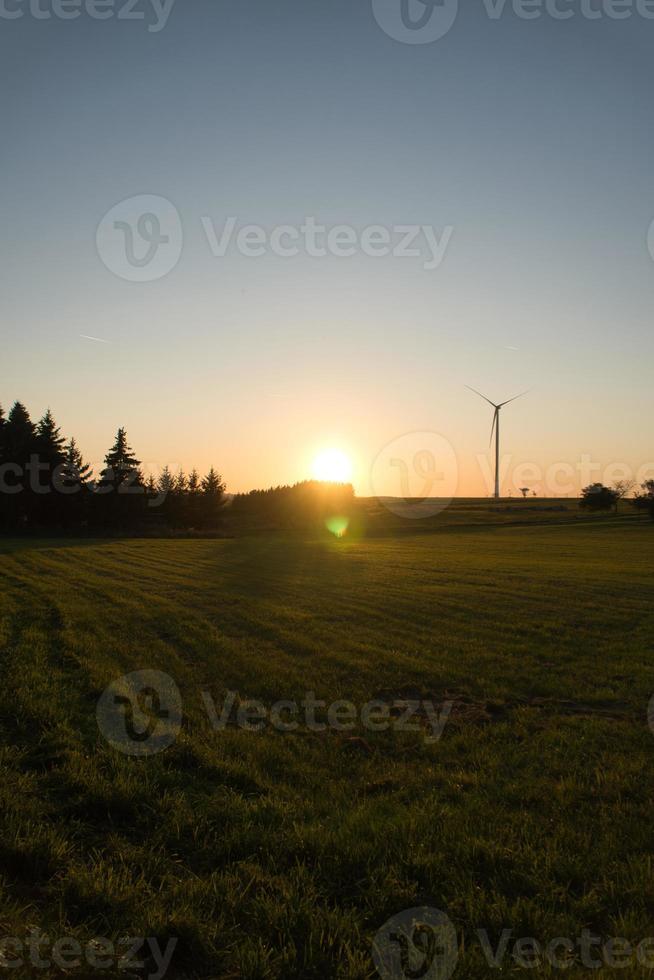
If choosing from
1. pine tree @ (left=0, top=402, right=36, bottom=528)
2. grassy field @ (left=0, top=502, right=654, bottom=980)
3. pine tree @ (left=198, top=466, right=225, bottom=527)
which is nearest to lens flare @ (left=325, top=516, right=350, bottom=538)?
pine tree @ (left=198, top=466, right=225, bottom=527)

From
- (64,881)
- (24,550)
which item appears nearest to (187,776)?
(64,881)

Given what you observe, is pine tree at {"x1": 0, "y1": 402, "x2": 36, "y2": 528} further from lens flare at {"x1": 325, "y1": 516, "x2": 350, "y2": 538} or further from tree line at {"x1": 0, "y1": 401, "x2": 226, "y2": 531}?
lens flare at {"x1": 325, "y1": 516, "x2": 350, "y2": 538}

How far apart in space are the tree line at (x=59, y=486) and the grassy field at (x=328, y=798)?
69.8 m

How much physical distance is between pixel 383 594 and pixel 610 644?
991cm

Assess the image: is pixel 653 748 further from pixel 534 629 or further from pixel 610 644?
pixel 534 629

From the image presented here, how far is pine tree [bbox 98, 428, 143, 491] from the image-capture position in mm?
86137

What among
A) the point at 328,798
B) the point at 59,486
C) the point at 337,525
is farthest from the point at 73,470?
the point at 328,798

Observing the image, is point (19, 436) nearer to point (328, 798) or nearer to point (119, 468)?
point (119, 468)

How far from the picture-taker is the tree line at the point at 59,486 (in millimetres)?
78500

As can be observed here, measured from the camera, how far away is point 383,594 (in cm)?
2350

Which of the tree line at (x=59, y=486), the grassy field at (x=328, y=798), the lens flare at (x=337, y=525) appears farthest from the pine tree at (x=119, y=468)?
the grassy field at (x=328, y=798)

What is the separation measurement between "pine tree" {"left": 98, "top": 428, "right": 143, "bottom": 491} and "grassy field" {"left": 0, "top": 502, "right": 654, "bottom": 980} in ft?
240

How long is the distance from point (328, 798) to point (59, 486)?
83418mm

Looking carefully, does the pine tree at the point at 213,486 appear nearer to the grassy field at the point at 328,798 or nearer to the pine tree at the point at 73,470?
the pine tree at the point at 73,470
